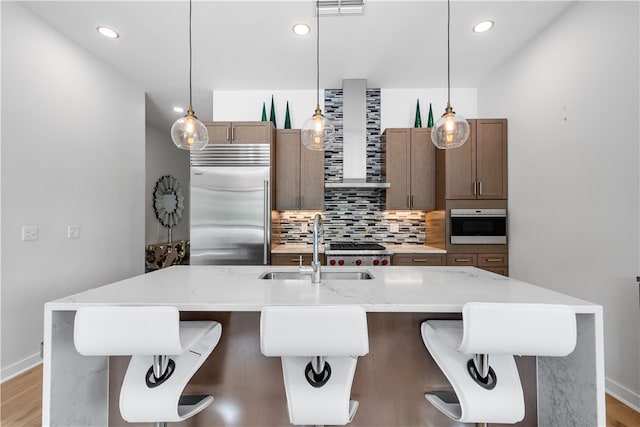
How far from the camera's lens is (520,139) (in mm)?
3174

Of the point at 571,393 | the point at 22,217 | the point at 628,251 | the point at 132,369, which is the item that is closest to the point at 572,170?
the point at 628,251

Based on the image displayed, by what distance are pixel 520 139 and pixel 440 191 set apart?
0.91 metres

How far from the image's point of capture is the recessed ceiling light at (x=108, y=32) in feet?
9.05

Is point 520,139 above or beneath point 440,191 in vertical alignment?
above

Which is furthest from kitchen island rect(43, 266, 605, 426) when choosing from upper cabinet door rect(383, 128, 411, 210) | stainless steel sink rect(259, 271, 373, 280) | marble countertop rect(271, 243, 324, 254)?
upper cabinet door rect(383, 128, 411, 210)

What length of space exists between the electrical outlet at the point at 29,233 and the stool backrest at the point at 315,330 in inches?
99.7

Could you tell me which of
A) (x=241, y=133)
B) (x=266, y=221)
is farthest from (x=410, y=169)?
(x=241, y=133)

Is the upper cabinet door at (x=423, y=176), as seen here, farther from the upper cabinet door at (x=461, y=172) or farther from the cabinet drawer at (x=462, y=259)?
the cabinet drawer at (x=462, y=259)

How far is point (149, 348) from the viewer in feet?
3.95

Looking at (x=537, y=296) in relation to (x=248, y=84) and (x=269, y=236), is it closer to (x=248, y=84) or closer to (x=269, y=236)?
(x=269, y=236)

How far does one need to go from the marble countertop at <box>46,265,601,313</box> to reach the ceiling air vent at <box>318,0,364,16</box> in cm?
187

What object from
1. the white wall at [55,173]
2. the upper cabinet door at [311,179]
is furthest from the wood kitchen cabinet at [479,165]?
the white wall at [55,173]

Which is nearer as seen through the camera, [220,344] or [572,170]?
[220,344]

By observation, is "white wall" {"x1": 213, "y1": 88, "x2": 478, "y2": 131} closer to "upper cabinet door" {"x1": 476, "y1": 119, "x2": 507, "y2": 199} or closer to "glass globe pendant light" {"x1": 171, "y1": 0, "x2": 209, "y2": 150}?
"upper cabinet door" {"x1": 476, "y1": 119, "x2": 507, "y2": 199}
